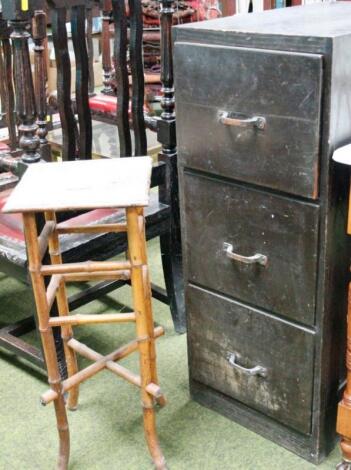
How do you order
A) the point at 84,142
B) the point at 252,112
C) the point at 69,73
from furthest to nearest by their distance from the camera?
the point at 84,142 → the point at 69,73 → the point at 252,112

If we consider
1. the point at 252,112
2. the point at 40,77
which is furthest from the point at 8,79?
the point at 252,112

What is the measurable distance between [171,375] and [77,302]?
375mm

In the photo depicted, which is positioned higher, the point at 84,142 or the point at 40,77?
the point at 40,77

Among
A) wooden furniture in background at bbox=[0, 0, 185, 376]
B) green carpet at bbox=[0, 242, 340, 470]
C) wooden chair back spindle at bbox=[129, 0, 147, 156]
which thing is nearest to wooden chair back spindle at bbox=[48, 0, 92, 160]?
wooden furniture in background at bbox=[0, 0, 185, 376]

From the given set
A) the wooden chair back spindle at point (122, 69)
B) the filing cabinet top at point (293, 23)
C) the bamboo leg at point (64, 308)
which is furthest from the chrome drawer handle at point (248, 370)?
the filing cabinet top at point (293, 23)

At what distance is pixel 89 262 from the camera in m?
1.34

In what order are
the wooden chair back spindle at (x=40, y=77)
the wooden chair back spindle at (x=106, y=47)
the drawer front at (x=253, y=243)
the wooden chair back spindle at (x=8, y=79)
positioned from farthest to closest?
the wooden chair back spindle at (x=106, y=47) → the wooden chair back spindle at (x=8, y=79) → the wooden chair back spindle at (x=40, y=77) → the drawer front at (x=253, y=243)

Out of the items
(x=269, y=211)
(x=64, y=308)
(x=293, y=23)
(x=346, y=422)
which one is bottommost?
(x=346, y=422)

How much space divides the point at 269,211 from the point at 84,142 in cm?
61

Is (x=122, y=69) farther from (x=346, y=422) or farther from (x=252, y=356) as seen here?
(x=346, y=422)

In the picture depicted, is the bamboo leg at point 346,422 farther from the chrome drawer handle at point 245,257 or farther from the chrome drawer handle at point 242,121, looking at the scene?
the chrome drawer handle at point 242,121

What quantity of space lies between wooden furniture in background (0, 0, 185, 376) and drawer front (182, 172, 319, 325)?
0.35m

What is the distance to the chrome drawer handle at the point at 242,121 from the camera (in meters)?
1.26

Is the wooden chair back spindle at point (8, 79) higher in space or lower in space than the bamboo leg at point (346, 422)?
higher
